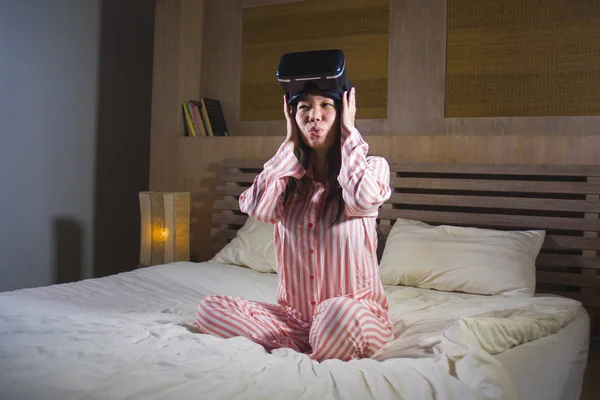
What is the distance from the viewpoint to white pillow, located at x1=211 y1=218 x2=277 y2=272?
2953 mm

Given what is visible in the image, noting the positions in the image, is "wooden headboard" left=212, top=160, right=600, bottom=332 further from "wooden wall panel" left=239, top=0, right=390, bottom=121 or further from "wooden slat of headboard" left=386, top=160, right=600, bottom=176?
"wooden wall panel" left=239, top=0, right=390, bottom=121

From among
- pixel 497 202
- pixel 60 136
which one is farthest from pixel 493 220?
pixel 60 136

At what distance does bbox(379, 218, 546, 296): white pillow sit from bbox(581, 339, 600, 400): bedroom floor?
1.18ft

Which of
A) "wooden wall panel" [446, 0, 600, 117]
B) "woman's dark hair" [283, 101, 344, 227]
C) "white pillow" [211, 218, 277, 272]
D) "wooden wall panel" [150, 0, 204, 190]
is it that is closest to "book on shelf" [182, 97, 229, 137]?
"wooden wall panel" [150, 0, 204, 190]

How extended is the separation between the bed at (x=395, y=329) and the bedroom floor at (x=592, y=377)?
0.24 meters

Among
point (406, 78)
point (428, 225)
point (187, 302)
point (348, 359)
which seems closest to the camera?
point (348, 359)

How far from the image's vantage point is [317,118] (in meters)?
1.58

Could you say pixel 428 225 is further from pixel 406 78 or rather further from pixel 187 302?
pixel 187 302

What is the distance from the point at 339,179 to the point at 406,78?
1921 millimetres

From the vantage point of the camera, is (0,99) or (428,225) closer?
(428,225)

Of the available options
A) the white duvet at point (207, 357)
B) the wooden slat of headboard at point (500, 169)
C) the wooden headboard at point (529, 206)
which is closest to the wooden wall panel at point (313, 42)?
the wooden slat of headboard at point (500, 169)

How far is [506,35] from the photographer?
3109 mm

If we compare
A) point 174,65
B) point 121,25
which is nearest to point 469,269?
point 174,65

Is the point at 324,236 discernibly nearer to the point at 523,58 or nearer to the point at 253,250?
the point at 253,250
